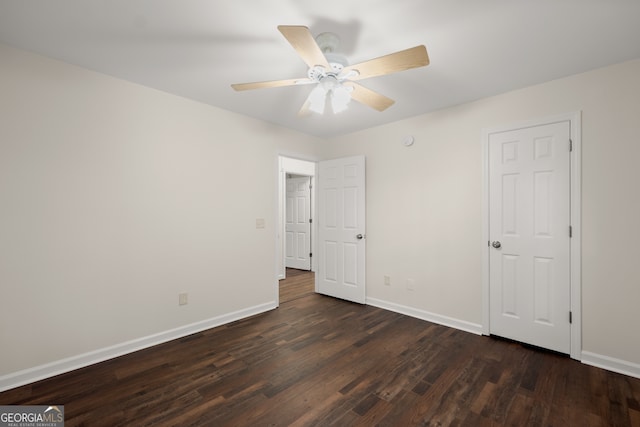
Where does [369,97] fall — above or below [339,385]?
above

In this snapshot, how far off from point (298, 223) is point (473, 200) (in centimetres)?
403

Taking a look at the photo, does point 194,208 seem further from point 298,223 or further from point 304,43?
point 298,223

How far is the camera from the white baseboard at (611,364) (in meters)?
2.17

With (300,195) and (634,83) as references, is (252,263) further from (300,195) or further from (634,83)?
(634,83)

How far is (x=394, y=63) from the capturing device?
1.67m

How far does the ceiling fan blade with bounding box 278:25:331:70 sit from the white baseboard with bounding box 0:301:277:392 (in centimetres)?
279

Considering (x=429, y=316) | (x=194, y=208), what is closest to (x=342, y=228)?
(x=429, y=316)

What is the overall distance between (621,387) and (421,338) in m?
1.42

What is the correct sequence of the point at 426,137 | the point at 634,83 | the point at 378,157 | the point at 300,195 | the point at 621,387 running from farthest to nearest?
the point at 300,195
the point at 378,157
the point at 426,137
the point at 634,83
the point at 621,387

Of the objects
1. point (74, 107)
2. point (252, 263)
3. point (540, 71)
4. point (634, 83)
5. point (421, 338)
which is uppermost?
point (540, 71)

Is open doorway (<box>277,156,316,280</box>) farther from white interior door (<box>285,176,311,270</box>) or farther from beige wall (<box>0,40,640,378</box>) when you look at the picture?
beige wall (<box>0,40,640,378</box>)

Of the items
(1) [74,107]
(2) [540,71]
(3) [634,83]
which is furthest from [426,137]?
(1) [74,107]

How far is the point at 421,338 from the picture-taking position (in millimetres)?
2850

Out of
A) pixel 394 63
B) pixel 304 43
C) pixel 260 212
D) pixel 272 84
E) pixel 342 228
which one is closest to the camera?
pixel 304 43
